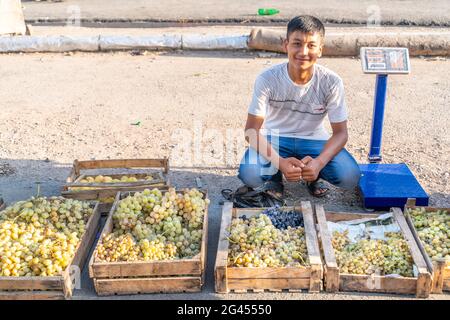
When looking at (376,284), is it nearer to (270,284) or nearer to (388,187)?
(270,284)

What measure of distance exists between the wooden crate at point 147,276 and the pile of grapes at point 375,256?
1040 mm

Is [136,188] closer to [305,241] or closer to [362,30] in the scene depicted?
[305,241]

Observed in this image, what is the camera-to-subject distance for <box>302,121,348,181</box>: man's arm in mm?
4730

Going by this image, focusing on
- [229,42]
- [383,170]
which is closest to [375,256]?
[383,170]

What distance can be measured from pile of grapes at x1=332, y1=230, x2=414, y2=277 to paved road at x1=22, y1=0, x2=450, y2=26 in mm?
9484

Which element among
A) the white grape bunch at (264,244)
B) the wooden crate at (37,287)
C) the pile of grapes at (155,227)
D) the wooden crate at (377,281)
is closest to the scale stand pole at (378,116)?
the white grape bunch at (264,244)

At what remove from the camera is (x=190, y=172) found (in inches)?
234

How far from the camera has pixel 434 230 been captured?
4.36 meters

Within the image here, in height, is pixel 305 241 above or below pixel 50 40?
below

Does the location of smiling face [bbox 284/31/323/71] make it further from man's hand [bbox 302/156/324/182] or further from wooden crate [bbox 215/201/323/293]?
wooden crate [bbox 215/201/323/293]

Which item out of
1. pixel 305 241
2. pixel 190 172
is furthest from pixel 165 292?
pixel 190 172

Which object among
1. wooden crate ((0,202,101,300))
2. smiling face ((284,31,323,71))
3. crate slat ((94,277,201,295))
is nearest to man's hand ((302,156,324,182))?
smiling face ((284,31,323,71))

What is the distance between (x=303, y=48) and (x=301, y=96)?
1.70 feet
